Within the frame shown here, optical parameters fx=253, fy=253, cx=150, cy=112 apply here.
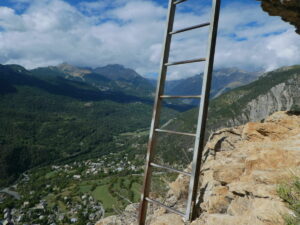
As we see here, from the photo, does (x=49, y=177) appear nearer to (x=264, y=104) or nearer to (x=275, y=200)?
(x=264, y=104)

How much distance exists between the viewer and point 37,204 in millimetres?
93250

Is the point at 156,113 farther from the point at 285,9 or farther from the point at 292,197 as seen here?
the point at 285,9

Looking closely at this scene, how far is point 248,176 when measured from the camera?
177 inches

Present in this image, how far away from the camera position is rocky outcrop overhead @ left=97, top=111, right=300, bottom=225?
11.5ft

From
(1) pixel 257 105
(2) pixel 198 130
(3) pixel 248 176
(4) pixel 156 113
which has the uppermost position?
(1) pixel 257 105

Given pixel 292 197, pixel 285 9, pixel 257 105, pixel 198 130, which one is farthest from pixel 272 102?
pixel 292 197

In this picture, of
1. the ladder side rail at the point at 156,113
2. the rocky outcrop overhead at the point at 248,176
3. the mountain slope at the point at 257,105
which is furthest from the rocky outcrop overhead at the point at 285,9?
the mountain slope at the point at 257,105

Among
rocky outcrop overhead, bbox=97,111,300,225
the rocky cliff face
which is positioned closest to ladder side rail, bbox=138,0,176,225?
rocky outcrop overhead, bbox=97,111,300,225

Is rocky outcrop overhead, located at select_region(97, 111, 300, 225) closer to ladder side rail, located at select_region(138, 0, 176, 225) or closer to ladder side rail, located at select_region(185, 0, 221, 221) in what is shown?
ladder side rail, located at select_region(185, 0, 221, 221)

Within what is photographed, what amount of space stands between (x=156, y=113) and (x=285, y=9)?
13.1ft

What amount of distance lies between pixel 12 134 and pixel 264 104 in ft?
561

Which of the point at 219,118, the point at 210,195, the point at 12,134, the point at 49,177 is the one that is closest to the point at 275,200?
the point at 210,195

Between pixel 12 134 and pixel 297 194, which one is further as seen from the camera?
pixel 12 134

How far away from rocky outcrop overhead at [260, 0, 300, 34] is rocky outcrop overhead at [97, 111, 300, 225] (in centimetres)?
236
